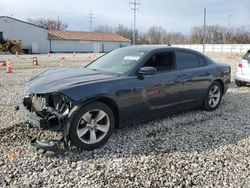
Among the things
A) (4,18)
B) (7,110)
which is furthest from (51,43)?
(7,110)

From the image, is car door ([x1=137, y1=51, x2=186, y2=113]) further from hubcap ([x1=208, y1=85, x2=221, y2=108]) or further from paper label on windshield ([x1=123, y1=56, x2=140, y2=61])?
hubcap ([x1=208, y1=85, x2=221, y2=108])

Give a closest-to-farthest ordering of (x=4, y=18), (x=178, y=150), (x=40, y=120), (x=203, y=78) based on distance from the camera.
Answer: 1. (x=40, y=120)
2. (x=178, y=150)
3. (x=203, y=78)
4. (x=4, y=18)

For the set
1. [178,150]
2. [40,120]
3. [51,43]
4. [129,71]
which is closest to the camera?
[40,120]

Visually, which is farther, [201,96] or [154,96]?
[201,96]

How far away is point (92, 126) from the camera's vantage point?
3.71 metres

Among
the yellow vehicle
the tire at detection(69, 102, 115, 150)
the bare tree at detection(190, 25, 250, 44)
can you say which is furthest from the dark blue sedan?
the bare tree at detection(190, 25, 250, 44)

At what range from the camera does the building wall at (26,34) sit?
141ft

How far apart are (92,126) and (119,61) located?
4.96ft

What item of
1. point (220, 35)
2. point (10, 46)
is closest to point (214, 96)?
point (10, 46)

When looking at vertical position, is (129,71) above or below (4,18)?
below

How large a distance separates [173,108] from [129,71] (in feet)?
4.30

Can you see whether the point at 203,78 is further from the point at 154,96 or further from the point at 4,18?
the point at 4,18

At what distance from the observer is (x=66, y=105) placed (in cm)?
354

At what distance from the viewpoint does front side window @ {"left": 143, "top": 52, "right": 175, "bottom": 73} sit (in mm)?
4547
